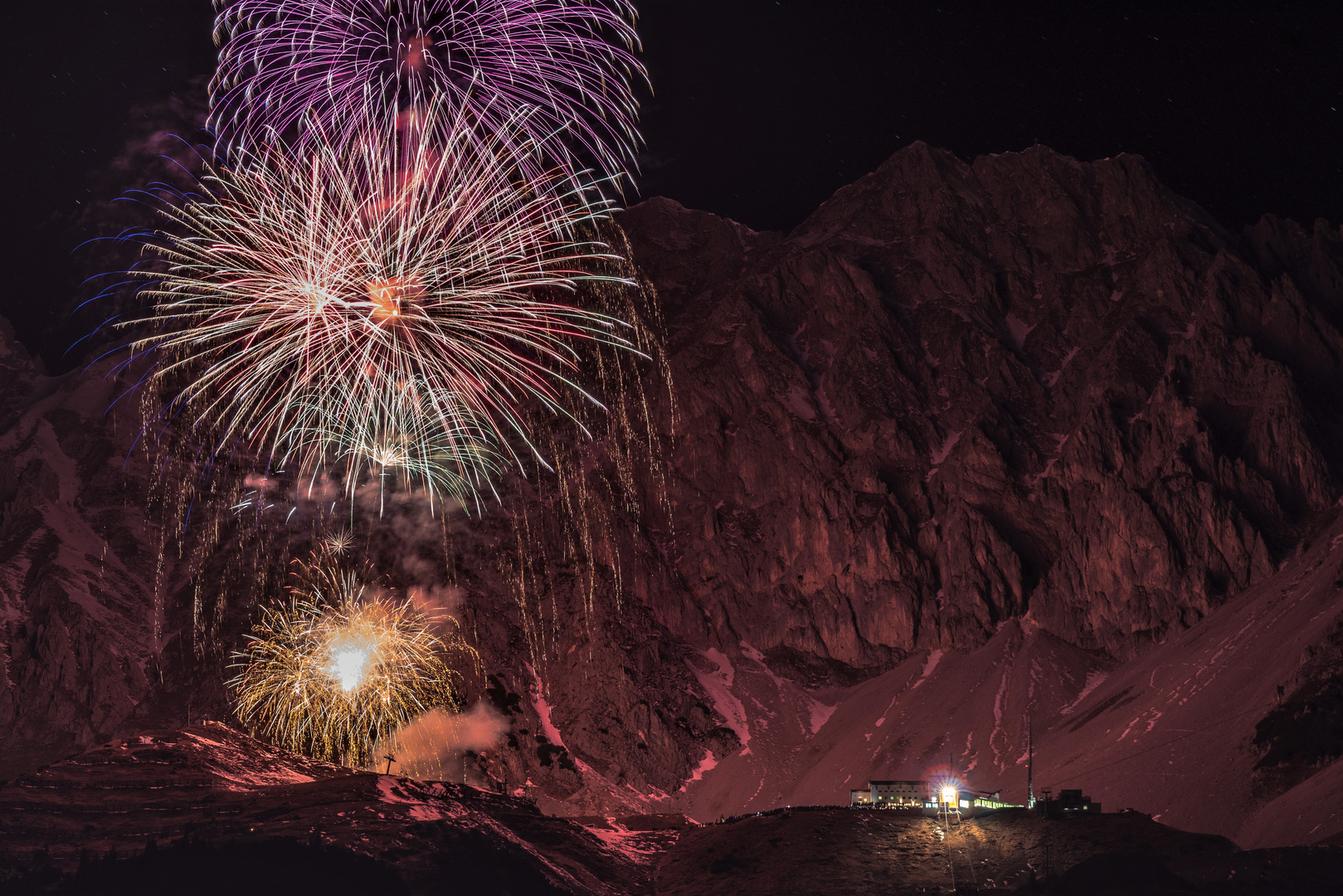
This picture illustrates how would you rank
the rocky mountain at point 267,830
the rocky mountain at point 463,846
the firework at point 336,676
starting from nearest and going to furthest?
the rocky mountain at point 267,830
the rocky mountain at point 463,846
the firework at point 336,676

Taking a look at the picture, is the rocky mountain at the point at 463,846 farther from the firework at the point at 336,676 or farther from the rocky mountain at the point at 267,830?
the firework at the point at 336,676

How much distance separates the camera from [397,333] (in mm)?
69375

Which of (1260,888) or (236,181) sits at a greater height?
(236,181)

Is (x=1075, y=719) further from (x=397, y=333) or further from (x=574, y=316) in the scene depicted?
(x=397, y=333)

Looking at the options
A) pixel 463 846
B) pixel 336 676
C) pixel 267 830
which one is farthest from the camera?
pixel 336 676

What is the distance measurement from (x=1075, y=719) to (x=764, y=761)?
49.8 meters

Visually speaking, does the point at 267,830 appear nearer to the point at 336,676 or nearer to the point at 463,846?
the point at 463,846

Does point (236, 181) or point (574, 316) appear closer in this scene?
point (236, 181)

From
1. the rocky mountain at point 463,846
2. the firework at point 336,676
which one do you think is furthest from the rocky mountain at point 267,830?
the firework at point 336,676

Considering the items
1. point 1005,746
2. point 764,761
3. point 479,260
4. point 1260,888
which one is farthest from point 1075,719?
point 479,260

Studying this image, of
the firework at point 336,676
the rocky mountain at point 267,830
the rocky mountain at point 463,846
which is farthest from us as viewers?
the firework at point 336,676

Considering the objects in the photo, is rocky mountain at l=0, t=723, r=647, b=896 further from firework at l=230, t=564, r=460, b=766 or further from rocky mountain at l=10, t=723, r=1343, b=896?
firework at l=230, t=564, r=460, b=766

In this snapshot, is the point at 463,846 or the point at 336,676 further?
the point at 336,676

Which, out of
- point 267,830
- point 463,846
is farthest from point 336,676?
point 463,846
